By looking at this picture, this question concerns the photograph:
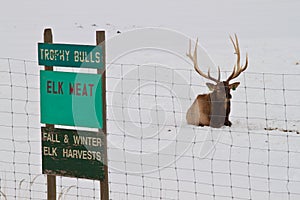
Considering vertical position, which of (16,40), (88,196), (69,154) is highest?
(16,40)

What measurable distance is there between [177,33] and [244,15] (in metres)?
1.86

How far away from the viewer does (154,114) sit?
9.04 metres

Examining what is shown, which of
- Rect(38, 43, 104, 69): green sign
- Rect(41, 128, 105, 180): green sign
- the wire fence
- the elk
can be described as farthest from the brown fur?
Rect(38, 43, 104, 69): green sign

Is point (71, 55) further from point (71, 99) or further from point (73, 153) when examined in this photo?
point (73, 153)

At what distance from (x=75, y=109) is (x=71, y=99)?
7cm

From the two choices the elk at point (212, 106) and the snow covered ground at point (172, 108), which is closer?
the snow covered ground at point (172, 108)

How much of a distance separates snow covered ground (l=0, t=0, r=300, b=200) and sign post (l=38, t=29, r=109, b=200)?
0.54 meters

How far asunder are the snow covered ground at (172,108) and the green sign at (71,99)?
28.1 inches

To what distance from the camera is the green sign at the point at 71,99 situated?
5.12 m

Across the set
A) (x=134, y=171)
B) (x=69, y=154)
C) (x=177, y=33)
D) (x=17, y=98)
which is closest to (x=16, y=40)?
(x=177, y=33)

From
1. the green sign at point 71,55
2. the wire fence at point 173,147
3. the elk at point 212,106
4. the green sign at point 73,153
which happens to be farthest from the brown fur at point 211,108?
the green sign at point 71,55

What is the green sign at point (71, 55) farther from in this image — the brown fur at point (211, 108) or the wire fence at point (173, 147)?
the brown fur at point (211, 108)

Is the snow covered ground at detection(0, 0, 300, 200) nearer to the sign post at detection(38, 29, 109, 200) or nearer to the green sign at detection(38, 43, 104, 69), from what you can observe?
the sign post at detection(38, 29, 109, 200)

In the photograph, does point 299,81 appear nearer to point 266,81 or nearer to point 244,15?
point 266,81
